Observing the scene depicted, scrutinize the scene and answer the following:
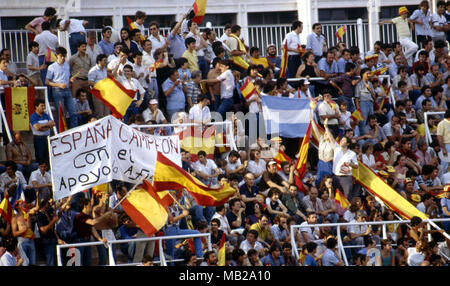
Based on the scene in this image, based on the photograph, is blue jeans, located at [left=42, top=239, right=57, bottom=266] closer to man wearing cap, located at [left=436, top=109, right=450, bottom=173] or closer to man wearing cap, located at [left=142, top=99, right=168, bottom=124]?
man wearing cap, located at [left=142, top=99, right=168, bottom=124]

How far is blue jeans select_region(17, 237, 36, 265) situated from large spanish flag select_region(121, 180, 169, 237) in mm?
1587

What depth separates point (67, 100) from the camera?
2247 centimetres

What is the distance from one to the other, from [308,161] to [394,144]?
1.96m

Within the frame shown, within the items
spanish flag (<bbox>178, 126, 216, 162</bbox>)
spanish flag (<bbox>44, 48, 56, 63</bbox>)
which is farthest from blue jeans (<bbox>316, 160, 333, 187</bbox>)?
spanish flag (<bbox>44, 48, 56, 63</bbox>)

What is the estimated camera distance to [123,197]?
1920 centimetres

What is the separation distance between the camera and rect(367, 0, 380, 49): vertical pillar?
110ft

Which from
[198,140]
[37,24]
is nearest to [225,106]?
[198,140]

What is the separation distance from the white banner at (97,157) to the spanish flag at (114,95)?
2.19 metres

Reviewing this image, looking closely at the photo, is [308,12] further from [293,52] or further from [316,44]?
[293,52]

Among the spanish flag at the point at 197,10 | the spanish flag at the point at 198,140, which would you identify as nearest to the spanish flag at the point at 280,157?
the spanish flag at the point at 198,140

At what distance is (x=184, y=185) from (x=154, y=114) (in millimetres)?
3913

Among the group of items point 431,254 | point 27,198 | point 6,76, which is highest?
point 6,76
